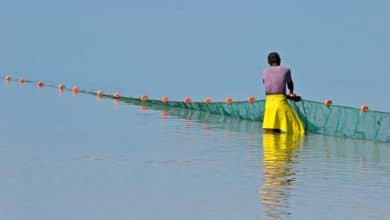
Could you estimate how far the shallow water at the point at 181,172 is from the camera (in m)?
10.6

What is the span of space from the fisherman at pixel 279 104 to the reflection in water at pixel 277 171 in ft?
0.76

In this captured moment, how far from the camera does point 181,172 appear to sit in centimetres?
1327

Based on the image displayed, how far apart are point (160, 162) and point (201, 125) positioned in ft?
21.0

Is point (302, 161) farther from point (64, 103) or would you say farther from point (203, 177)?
point (64, 103)

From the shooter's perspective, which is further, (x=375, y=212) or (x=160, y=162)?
(x=160, y=162)

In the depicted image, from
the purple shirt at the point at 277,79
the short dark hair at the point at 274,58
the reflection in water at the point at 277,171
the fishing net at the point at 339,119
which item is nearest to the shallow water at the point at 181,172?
the reflection in water at the point at 277,171

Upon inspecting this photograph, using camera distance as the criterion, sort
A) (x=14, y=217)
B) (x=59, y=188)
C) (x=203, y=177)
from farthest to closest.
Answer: (x=203, y=177) → (x=59, y=188) → (x=14, y=217)

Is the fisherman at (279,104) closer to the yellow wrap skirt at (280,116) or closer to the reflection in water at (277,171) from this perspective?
the yellow wrap skirt at (280,116)

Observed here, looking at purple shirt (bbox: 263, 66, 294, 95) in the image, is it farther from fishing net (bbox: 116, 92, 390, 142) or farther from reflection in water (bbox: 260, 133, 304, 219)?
fishing net (bbox: 116, 92, 390, 142)

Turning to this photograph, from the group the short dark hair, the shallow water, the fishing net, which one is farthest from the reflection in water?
the short dark hair

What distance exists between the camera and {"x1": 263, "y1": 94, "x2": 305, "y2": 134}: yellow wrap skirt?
1867 centimetres

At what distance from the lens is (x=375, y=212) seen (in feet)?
34.8

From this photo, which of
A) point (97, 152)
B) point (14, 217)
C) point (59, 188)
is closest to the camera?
point (14, 217)

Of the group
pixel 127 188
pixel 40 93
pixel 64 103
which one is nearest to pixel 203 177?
pixel 127 188
